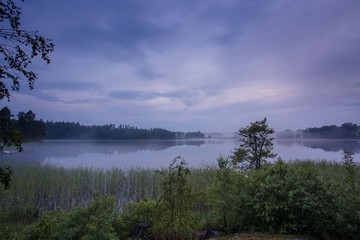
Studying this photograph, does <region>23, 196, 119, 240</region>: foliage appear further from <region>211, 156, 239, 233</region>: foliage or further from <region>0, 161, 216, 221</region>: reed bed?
<region>0, 161, 216, 221</region>: reed bed

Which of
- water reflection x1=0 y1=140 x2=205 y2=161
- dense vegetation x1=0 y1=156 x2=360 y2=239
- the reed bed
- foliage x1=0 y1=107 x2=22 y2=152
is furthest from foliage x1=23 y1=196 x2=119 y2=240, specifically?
water reflection x1=0 y1=140 x2=205 y2=161

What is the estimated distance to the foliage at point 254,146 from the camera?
1105cm

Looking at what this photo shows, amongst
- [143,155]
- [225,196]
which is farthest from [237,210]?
[143,155]

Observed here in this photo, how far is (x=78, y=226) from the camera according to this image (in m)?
4.68

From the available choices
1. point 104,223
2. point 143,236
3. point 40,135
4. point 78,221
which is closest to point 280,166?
point 143,236

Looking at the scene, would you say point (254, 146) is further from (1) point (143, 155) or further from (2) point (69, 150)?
(2) point (69, 150)

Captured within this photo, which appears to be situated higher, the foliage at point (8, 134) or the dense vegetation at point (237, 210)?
the foliage at point (8, 134)

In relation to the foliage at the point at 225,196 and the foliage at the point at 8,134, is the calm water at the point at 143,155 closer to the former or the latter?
the foliage at the point at 225,196

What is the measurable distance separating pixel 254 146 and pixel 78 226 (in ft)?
27.5

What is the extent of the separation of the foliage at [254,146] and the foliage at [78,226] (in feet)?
23.7

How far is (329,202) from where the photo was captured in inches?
165

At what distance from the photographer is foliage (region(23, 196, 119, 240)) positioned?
4203 mm

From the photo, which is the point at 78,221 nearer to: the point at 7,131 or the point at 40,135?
the point at 7,131

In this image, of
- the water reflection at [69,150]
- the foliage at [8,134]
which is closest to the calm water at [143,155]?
the water reflection at [69,150]
